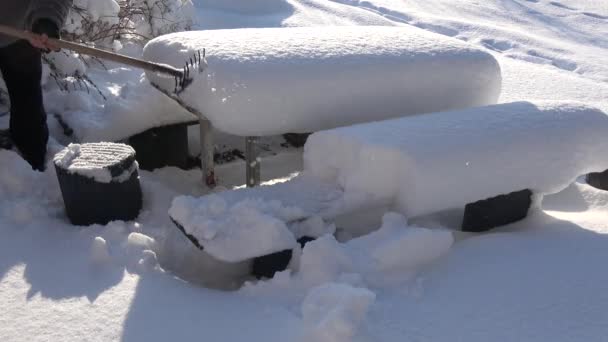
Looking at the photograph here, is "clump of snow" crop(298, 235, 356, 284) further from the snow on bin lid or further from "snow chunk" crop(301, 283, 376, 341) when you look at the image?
the snow on bin lid

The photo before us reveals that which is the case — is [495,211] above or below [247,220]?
below

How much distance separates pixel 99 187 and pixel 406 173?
1328mm

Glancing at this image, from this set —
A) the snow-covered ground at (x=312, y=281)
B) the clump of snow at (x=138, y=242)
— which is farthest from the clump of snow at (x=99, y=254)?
the clump of snow at (x=138, y=242)

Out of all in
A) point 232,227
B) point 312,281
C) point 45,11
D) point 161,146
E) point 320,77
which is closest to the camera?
point 312,281

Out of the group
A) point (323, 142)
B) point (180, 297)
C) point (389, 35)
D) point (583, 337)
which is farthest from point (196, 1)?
point (583, 337)

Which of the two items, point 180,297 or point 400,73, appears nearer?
point 180,297

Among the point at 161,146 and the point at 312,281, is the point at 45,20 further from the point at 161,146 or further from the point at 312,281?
the point at 312,281

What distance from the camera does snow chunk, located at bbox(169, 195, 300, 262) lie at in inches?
83.1

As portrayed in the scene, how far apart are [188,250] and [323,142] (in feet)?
2.48

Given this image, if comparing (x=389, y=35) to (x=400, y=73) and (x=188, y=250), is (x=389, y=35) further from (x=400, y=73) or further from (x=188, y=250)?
(x=188, y=250)

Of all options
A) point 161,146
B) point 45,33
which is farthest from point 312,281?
point 161,146

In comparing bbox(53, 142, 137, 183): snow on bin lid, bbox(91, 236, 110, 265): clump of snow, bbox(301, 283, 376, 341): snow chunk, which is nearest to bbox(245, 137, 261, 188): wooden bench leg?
bbox(53, 142, 137, 183): snow on bin lid

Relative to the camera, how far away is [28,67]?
2.79 metres

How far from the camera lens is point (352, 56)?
9.60 ft
